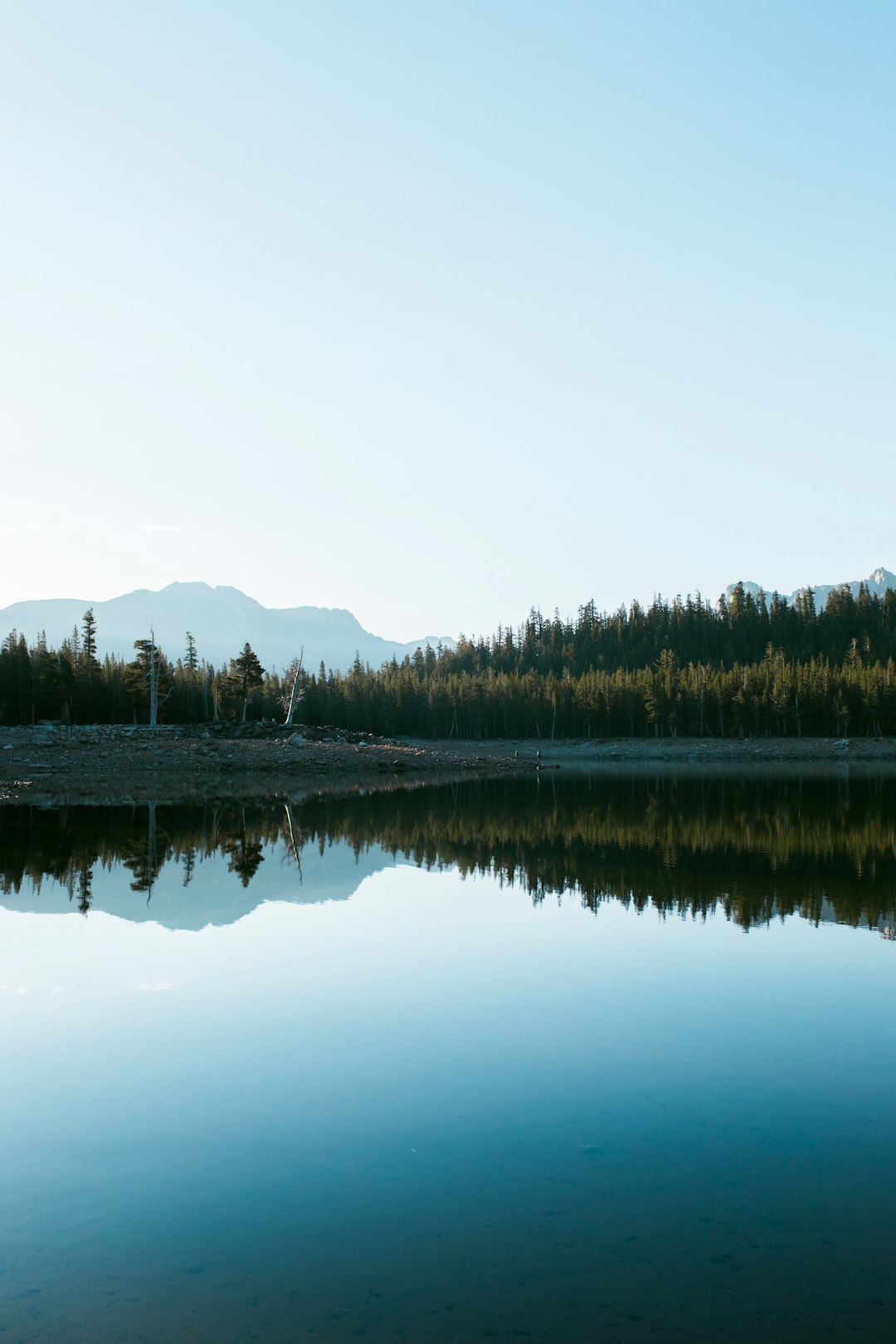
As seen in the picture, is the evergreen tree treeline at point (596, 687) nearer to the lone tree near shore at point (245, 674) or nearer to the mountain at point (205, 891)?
the lone tree near shore at point (245, 674)

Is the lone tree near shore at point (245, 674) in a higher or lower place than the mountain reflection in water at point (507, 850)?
higher

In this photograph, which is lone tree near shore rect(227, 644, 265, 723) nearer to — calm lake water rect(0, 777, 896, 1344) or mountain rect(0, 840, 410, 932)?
mountain rect(0, 840, 410, 932)

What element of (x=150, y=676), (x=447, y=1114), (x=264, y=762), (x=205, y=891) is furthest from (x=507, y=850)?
(x=150, y=676)

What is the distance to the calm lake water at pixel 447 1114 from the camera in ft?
19.9

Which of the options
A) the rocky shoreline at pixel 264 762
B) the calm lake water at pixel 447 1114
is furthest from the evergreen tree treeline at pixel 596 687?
the calm lake water at pixel 447 1114

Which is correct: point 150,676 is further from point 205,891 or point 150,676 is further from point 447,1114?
point 447,1114

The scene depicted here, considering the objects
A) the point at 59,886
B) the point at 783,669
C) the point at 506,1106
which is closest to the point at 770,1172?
the point at 506,1106

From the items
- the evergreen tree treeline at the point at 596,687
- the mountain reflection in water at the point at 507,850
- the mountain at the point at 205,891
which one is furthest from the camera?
the evergreen tree treeline at the point at 596,687

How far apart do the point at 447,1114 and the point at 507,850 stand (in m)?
20.0

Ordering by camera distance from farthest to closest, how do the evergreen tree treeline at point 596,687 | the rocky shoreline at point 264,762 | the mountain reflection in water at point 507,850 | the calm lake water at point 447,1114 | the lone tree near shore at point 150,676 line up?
the evergreen tree treeline at point 596,687 < the lone tree near shore at point 150,676 < the rocky shoreline at point 264,762 < the mountain reflection in water at point 507,850 < the calm lake water at point 447,1114

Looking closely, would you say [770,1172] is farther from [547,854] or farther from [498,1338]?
[547,854]

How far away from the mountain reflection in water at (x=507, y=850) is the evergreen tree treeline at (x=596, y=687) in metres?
53.9

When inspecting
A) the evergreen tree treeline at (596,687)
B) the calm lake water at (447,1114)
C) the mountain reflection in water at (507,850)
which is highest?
the evergreen tree treeline at (596,687)

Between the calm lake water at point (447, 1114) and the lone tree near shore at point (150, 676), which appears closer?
the calm lake water at point (447, 1114)
